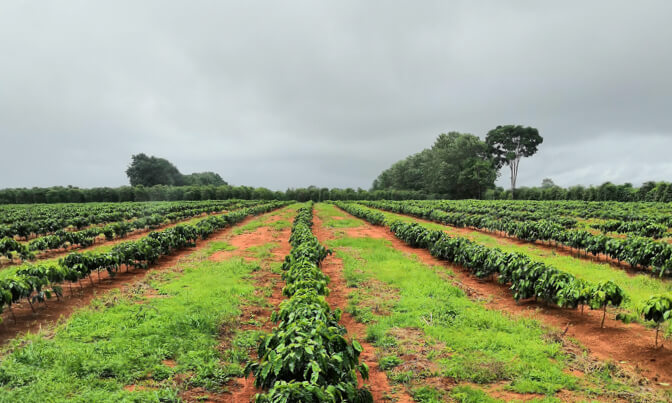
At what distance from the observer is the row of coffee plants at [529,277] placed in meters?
5.75

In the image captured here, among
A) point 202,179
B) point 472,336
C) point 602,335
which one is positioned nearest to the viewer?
point 472,336

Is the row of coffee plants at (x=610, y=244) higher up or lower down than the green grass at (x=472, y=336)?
higher up

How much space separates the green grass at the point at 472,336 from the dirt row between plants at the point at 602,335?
0.55 meters

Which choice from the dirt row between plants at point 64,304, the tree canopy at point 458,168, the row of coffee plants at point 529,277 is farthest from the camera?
the tree canopy at point 458,168

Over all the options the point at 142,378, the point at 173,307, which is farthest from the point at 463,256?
the point at 142,378

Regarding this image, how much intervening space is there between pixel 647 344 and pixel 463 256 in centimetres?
483

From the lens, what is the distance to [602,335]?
225 inches

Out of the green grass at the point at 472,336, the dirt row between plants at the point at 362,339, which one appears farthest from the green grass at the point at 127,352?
the green grass at the point at 472,336

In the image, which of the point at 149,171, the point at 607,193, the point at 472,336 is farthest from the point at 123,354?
the point at 149,171

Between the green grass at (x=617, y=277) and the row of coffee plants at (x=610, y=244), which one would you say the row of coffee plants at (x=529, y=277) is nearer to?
the green grass at (x=617, y=277)

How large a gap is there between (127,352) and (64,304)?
3914mm

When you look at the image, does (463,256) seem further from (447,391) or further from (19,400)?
(19,400)

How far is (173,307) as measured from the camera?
6.76m

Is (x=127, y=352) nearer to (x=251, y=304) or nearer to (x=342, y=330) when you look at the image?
(x=251, y=304)
